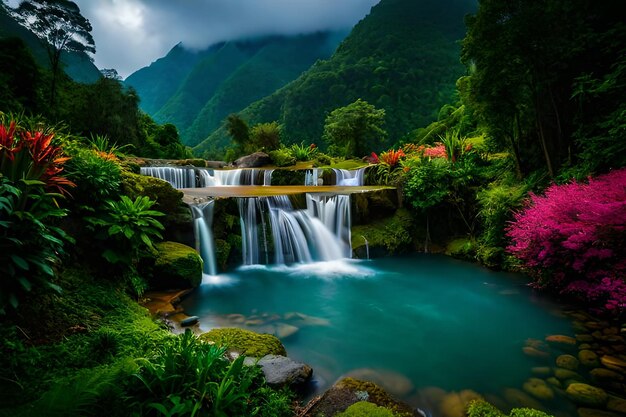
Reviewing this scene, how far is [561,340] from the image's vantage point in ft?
14.4

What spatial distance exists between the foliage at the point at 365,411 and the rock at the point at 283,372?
2.08ft

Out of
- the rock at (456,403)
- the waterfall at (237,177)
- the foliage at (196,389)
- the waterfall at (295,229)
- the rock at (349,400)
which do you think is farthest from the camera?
the waterfall at (237,177)

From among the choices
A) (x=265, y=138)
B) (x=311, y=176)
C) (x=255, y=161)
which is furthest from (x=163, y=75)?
(x=311, y=176)

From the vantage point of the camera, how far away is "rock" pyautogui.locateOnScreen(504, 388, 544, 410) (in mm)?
3164

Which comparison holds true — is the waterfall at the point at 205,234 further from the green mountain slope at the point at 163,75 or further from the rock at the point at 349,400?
the green mountain slope at the point at 163,75

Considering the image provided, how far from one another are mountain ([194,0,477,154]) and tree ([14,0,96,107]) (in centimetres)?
2294

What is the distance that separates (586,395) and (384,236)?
660 cm

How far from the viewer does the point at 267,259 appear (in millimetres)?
8602

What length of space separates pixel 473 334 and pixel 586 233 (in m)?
2.28

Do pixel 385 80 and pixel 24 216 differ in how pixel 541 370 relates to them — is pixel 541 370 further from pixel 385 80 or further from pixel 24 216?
pixel 385 80

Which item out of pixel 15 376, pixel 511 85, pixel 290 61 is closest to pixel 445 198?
pixel 511 85

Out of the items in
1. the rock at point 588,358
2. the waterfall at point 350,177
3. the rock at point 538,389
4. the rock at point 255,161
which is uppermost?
the rock at point 255,161

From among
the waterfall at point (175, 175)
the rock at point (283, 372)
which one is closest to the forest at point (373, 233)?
the rock at point (283, 372)

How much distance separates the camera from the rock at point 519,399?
316 centimetres
